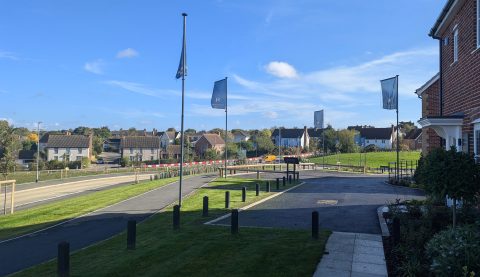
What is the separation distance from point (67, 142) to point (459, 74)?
10824 cm

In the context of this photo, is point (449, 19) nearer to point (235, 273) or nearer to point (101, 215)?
point (235, 273)

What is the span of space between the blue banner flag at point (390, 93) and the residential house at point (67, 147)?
92.3 m

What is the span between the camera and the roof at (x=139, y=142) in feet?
379

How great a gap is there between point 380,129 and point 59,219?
133872mm

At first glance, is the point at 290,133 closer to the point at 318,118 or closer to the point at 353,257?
the point at 318,118

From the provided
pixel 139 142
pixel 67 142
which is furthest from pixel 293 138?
pixel 67 142

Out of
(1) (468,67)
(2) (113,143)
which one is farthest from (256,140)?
(1) (468,67)

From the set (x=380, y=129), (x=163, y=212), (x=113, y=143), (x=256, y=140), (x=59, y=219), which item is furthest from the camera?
(x=113, y=143)

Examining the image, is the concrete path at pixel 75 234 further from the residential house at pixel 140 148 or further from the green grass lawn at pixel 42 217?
the residential house at pixel 140 148

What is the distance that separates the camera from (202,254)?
10.0 meters

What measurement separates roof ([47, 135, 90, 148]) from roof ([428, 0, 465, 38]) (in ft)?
341

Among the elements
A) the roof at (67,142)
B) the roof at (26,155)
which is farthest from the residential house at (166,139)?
the roof at (26,155)

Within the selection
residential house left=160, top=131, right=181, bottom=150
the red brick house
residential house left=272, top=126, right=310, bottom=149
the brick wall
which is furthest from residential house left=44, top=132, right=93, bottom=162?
the brick wall

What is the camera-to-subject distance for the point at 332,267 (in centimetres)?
877
